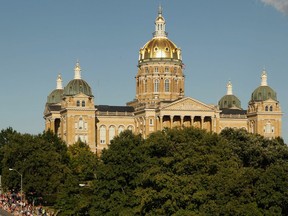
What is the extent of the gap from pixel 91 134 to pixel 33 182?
55.3 metres

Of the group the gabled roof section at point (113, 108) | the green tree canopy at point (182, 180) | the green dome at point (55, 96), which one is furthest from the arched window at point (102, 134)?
the green tree canopy at point (182, 180)

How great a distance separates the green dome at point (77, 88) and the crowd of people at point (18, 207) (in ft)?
152

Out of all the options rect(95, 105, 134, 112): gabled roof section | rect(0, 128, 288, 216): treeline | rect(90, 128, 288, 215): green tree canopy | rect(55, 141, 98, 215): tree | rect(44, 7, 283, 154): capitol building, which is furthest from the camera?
rect(95, 105, 134, 112): gabled roof section

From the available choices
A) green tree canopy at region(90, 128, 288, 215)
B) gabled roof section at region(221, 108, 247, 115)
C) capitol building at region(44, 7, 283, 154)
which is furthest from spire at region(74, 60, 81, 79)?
green tree canopy at region(90, 128, 288, 215)

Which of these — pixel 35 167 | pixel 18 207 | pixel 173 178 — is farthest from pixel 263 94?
pixel 173 178

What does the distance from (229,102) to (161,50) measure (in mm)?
30086

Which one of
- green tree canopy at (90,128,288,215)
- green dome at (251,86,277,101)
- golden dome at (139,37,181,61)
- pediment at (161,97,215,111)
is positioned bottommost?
green tree canopy at (90,128,288,215)

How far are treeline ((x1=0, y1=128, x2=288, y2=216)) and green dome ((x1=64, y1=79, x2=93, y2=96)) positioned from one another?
5150cm

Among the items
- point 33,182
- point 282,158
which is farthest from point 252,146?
point 33,182

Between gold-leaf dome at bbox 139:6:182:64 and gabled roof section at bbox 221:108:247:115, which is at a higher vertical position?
gold-leaf dome at bbox 139:6:182:64

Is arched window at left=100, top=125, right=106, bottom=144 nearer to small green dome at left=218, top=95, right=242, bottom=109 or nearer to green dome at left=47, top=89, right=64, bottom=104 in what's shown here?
green dome at left=47, top=89, right=64, bottom=104

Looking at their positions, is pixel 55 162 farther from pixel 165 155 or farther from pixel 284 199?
pixel 284 199

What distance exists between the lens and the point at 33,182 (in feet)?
353

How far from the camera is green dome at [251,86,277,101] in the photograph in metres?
175
